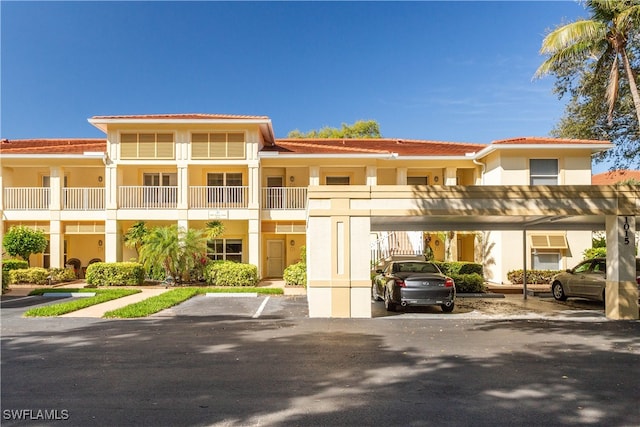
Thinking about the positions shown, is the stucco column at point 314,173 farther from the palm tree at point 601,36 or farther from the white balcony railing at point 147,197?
the palm tree at point 601,36

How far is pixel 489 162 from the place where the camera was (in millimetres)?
23141

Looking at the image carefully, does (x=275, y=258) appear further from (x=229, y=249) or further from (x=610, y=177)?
(x=610, y=177)

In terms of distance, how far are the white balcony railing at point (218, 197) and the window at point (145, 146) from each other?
2124mm

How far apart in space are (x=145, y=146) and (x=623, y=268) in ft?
64.4

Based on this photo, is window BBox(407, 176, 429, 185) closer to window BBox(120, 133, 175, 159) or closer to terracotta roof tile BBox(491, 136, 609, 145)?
terracotta roof tile BBox(491, 136, 609, 145)

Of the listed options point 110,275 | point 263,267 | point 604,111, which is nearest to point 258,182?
point 263,267

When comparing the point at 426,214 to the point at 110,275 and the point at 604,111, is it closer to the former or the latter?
the point at 110,275

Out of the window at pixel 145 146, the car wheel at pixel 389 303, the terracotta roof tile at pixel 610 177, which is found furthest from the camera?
the terracotta roof tile at pixel 610 177

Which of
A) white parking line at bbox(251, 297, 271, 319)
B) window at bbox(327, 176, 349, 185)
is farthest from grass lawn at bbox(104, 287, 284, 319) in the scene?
window at bbox(327, 176, 349, 185)

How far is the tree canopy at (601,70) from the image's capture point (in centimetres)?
1647

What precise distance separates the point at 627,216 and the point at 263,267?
17154mm

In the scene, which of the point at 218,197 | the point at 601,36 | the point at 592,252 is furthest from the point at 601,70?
the point at 218,197

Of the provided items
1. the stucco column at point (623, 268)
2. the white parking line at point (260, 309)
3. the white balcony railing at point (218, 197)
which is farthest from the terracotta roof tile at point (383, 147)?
the stucco column at point (623, 268)

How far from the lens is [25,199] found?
23.5 metres
